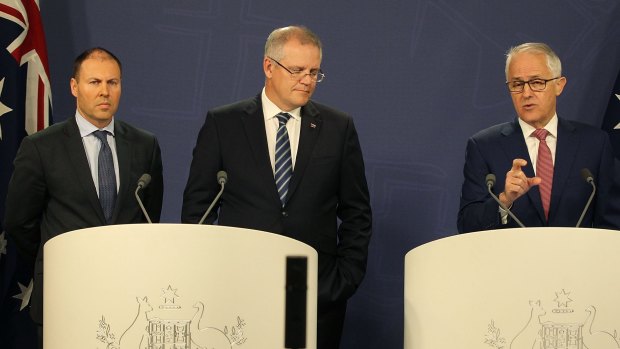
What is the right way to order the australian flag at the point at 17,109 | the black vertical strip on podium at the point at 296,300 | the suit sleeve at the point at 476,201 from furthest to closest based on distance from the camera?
the australian flag at the point at 17,109
the suit sleeve at the point at 476,201
the black vertical strip on podium at the point at 296,300

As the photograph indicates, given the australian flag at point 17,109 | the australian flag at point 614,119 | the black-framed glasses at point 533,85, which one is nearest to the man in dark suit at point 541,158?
the black-framed glasses at point 533,85

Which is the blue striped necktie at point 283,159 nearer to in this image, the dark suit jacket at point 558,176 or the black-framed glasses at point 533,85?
the dark suit jacket at point 558,176

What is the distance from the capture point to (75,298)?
3676 millimetres

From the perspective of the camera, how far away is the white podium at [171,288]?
3.56 m

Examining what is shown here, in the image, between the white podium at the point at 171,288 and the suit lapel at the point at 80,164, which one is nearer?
the white podium at the point at 171,288

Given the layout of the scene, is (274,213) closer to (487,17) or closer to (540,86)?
(540,86)

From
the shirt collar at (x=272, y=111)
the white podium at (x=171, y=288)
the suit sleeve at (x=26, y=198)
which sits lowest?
the white podium at (x=171, y=288)

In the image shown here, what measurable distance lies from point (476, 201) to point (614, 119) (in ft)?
5.08

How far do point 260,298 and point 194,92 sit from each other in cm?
259

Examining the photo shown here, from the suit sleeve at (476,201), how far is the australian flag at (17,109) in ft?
6.08

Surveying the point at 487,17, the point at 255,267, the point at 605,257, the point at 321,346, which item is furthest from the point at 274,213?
the point at 487,17

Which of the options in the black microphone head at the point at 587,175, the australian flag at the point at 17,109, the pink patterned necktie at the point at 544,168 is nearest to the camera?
the black microphone head at the point at 587,175

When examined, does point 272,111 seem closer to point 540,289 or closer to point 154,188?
point 154,188

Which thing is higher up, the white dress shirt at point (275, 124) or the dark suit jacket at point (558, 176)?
the white dress shirt at point (275, 124)
